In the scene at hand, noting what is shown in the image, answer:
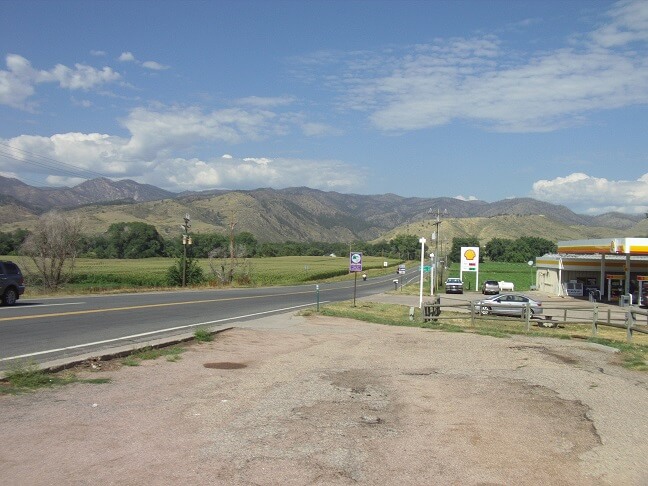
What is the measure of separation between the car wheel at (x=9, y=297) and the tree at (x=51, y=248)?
20.3m

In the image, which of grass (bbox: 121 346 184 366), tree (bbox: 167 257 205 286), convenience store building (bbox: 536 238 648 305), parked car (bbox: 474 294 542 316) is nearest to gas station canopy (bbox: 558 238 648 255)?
convenience store building (bbox: 536 238 648 305)

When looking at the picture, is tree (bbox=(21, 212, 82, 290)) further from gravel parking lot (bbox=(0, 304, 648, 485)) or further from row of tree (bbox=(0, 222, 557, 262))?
gravel parking lot (bbox=(0, 304, 648, 485))

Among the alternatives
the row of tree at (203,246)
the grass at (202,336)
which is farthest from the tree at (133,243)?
the grass at (202,336)

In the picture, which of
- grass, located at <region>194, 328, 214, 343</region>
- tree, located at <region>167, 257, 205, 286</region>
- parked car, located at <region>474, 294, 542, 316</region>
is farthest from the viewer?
tree, located at <region>167, 257, 205, 286</region>

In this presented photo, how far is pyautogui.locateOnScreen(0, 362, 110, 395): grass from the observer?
841 cm

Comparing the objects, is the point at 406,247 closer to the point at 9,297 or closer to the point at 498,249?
the point at 498,249

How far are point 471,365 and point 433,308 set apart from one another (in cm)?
1438

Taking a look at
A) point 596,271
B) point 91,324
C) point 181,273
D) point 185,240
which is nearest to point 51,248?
point 185,240

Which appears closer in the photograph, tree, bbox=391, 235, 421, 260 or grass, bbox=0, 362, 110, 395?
grass, bbox=0, 362, 110, 395

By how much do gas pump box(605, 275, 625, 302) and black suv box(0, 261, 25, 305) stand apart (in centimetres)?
4751

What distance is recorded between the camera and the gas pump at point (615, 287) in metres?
52.5

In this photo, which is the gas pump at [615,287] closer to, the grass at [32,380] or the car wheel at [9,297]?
the car wheel at [9,297]

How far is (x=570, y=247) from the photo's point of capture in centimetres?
5591

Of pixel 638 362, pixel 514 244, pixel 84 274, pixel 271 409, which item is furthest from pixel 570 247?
pixel 514 244
